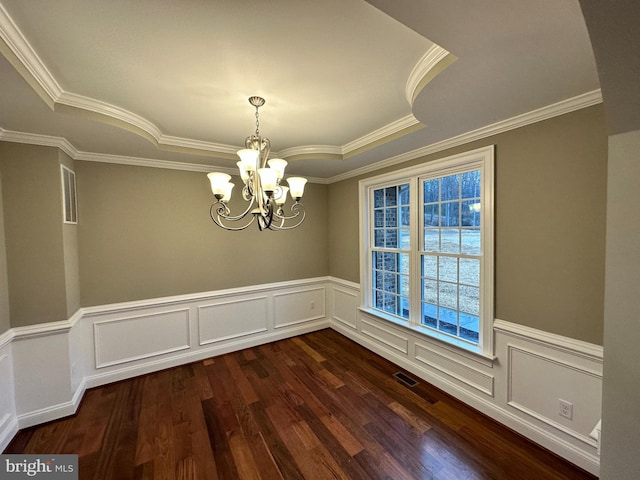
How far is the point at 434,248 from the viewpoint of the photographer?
2.83 m

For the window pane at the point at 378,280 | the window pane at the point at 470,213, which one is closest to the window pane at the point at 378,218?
the window pane at the point at 378,280

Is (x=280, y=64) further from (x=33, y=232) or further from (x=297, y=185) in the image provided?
(x=33, y=232)

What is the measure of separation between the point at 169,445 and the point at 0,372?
1.43 m

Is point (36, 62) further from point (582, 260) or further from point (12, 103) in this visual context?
point (582, 260)

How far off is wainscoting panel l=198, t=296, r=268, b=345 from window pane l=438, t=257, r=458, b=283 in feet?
7.71

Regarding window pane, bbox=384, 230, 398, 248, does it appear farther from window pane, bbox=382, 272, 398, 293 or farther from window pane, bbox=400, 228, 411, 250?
window pane, bbox=382, 272, 398, 293

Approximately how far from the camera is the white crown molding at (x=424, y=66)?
1.40 m

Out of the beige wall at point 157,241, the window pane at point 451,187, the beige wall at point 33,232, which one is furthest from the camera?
the beige wall at point 157,241

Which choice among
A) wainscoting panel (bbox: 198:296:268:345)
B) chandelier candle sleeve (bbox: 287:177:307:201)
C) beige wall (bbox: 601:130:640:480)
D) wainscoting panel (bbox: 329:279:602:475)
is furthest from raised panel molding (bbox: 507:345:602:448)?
wainscoting panel (bbox: 198:296:268:345)

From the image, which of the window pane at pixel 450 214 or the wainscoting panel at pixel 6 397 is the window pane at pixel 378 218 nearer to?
the window pane at pixel 450 214

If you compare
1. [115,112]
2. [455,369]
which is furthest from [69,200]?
[455,369]

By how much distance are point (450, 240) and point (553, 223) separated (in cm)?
86

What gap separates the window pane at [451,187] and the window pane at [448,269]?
2.01 ft

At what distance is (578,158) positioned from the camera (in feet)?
5.80
